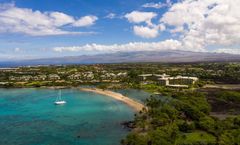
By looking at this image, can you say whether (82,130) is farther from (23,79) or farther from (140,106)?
(23,79)

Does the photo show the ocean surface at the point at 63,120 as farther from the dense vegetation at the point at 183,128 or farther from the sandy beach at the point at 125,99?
the dense vegetation at the point at 183,128

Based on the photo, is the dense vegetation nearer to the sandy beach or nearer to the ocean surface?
the ocean surface

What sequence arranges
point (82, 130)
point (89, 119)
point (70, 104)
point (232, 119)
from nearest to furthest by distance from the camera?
point (232, 119) < point (82, 130) < point (89, 119) < point (70, 104)

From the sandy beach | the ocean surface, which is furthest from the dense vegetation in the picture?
Result: the sandy beach

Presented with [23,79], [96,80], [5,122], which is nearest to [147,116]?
[5,122]

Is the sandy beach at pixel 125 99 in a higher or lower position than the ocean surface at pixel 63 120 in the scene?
higher

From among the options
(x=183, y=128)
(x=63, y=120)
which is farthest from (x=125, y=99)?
(x=183, y=128)

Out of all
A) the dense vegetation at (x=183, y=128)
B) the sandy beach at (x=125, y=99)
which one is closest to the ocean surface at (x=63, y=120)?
the sandy beach at (x=125, y=99)
